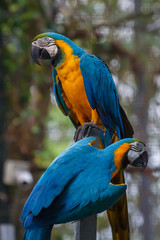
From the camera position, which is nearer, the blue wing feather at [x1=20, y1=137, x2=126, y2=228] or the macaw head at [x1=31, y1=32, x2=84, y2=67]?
the blue wing feather at [x1=20, y1=137, x2=126, y2=228]

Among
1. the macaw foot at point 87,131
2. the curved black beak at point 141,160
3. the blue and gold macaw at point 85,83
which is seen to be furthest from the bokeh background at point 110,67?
the curved black beak at point 141,160

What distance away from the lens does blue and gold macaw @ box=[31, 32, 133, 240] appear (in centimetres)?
107

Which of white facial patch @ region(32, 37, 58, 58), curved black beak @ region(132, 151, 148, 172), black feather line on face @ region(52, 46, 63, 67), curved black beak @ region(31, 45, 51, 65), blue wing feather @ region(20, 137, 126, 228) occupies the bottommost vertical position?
blue wing feather @ region(20, 137, 126, 228)

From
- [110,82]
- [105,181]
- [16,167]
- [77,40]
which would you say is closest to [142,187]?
[16,167]

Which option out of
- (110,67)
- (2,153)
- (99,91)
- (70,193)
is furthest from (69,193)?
(110,67)

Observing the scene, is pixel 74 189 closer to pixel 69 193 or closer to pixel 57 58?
pixel 69 193

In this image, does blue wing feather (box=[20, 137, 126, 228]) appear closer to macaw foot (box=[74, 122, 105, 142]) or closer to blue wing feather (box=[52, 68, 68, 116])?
macaw foot (box=[74, 122, 105, 142])

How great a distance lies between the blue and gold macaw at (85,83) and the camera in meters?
1.07

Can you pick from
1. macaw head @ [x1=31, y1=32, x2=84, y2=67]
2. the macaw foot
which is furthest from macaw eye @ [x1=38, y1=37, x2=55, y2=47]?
the macaw foot

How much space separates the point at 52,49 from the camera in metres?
1.08

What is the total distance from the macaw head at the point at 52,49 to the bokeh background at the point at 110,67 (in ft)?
4.15

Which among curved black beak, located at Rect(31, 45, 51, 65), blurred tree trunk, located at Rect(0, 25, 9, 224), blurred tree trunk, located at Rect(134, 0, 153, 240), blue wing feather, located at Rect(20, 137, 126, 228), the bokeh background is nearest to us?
blue wing feather, located at Rect(20, 137, 126, 228)

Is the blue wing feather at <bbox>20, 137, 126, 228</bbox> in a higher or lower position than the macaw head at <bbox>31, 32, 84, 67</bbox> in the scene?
lower

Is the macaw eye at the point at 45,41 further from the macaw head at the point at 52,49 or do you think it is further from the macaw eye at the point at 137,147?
the macaw eye at the point at 137,147
